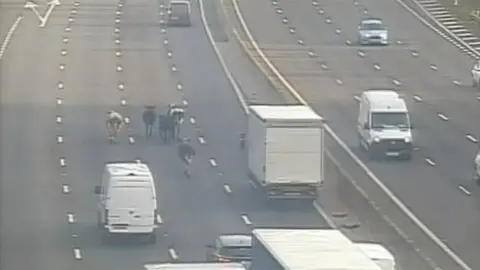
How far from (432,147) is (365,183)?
8675 millimetres

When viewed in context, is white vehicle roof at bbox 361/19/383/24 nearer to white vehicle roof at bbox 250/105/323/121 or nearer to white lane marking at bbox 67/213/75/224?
white vehicle roof at bbox 250/105/323/121

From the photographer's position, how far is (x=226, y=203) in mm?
50750

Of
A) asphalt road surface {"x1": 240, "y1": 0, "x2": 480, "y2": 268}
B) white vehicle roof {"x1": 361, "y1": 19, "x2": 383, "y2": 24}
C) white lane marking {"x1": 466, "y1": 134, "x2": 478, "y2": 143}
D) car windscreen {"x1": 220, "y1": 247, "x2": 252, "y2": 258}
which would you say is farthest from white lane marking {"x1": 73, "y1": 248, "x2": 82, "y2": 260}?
white vehicle roof {"x1": 361, "y1": 19, "x2": 383, "y2": 24}

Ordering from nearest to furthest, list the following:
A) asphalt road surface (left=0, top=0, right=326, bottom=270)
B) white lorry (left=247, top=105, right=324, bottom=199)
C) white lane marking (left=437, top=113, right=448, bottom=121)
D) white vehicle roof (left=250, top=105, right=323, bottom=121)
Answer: asphalt road surface (left=0, top=0, right=326, bottom=270) < white lorry (left=247, top=105, right=324, bottom=199) < white vehicle roof (left=250, top=105, right=323, bottom=121) < white lane marking (left=437, top=113, right=448, bottom=121)

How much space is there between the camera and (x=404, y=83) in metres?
75.6

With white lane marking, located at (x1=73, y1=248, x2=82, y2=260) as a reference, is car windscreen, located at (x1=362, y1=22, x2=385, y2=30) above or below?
below

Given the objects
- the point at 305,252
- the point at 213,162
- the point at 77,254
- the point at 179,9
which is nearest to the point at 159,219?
the point at 77,254

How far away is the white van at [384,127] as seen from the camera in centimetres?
5781

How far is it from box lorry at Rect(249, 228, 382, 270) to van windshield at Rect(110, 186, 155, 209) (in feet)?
49.7

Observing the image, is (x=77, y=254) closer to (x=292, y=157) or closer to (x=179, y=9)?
(x=292, y=157)

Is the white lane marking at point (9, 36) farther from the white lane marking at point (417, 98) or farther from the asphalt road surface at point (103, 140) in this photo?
the white lane marking at point (417, 98)

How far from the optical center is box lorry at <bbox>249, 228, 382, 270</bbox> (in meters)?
25.2

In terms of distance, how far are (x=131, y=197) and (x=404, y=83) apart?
32.8m

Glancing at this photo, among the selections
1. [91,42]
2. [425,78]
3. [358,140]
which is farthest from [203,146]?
[91,42]
